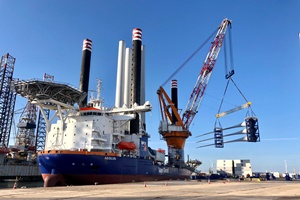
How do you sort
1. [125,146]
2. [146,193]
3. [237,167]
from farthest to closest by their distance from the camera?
1. [237,167]
2. [125,146]
3. [146,193]

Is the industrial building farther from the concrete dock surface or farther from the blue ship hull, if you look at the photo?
the concrete dock surface

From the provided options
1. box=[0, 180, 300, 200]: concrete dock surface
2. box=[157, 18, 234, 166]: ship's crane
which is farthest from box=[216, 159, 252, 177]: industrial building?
box=[0, 180, 300, 200]: concrete dock surface

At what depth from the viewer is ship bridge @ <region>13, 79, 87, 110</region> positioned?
108 feet

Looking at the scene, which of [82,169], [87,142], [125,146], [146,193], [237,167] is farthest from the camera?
[237,167]

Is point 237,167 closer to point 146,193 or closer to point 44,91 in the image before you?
point 44,91

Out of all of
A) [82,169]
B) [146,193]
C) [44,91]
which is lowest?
[146,193]

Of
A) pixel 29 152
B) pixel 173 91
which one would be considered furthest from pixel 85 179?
pixel 173 91

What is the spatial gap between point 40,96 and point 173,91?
5233cm

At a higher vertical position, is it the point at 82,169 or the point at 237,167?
the point at 82,169

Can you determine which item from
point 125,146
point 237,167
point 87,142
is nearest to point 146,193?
point 87,142

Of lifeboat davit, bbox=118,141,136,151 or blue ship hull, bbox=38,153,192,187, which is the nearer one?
blue ship hull, bbox=38,153,192,187

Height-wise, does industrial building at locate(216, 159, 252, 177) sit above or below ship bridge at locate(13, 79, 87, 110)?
below

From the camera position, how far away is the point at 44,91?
33.6m

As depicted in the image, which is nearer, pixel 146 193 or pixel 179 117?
pixel 146 193
